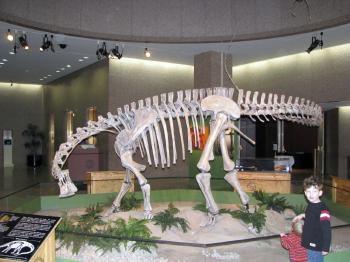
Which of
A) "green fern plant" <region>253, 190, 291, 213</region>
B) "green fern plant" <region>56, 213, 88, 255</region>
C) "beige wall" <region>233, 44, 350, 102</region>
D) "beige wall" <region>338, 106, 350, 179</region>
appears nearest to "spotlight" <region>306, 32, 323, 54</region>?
"beige wall" <region>233, 44, 350, 102</region>

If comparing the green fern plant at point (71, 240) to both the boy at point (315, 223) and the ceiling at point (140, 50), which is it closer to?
the boy at point (315, 223)

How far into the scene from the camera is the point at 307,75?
11.0 metres

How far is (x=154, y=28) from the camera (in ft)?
32.5

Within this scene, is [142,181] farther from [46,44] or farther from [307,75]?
[307,75]

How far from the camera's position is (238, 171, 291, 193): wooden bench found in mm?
7812

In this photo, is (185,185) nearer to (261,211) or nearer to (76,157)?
(261,211)

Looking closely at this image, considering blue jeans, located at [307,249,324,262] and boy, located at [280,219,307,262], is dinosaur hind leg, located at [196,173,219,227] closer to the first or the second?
boy, located at [280,219,307,262]

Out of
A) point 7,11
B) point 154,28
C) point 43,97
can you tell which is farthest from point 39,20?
point 43,97

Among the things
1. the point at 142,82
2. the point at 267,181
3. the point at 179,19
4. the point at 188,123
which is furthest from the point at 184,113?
the point at 142,82

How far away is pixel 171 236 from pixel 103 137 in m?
7.25

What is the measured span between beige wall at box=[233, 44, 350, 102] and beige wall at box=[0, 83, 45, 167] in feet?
38.6

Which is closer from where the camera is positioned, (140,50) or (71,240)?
(71,240)

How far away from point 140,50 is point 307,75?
5.14 meters

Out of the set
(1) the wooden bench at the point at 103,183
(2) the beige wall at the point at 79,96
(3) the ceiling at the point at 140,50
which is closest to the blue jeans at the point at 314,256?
(1) the wooden bench at the point at 103,183
